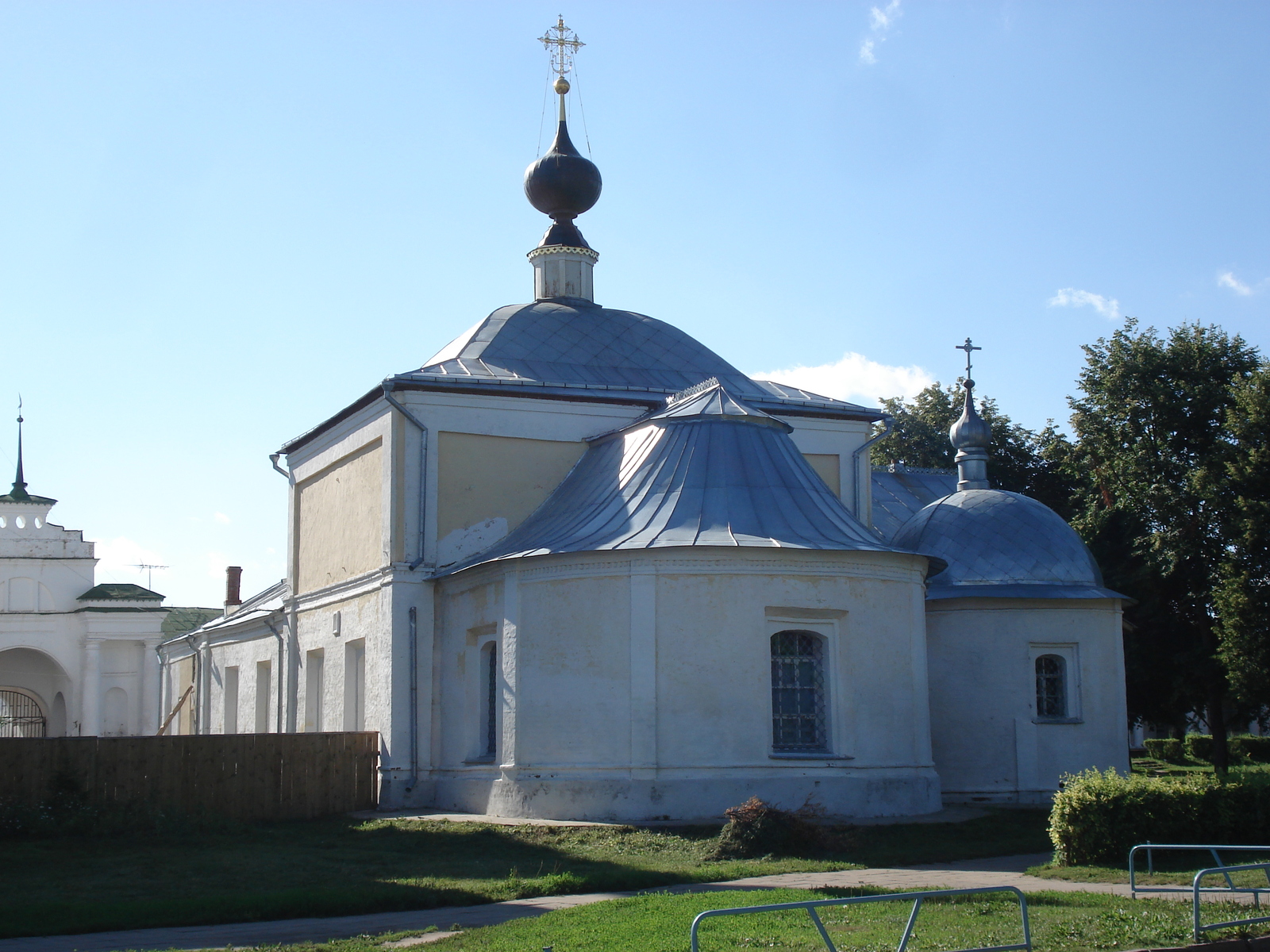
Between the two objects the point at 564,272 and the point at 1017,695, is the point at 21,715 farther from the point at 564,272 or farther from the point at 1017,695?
the point at 1017,695

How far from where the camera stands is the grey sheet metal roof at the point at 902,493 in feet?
95.1

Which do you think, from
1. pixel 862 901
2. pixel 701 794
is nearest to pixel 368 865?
pixel 701 794

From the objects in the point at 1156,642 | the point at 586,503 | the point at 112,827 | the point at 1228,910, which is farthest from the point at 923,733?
the point at 1156,642

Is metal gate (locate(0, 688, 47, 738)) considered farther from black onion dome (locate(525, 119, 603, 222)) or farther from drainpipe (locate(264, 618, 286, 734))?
black onion dome (locate(525, 119, 603, 222))

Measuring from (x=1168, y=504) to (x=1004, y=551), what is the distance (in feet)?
38.6

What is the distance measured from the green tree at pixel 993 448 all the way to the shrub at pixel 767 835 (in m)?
25.2

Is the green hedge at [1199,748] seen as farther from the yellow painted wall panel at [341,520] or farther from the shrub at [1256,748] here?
the yellow painted wall panel at [341,520]

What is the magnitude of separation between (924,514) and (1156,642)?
12.3 meters

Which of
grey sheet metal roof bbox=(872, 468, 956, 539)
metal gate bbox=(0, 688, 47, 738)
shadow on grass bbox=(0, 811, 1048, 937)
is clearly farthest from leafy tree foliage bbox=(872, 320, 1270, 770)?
metal gate bbox=(0, 688, 47, 738)

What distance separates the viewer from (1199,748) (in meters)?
44.6

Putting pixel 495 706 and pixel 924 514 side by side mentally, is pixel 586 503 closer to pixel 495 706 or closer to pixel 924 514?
pixel 495 706

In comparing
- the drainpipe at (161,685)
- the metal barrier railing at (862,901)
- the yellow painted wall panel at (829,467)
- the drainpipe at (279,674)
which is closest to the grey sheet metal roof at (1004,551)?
the yellow painted wall panel at (829,467)

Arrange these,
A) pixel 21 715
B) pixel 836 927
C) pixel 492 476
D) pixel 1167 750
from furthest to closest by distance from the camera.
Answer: pixel 21 715, pixel 1167 750, pixel 492 476, pixel 836 927

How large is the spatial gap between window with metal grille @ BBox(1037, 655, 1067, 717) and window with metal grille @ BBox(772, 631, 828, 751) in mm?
5456
